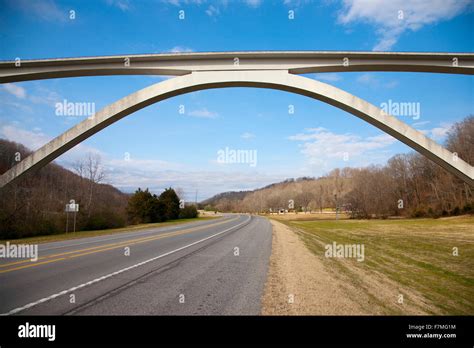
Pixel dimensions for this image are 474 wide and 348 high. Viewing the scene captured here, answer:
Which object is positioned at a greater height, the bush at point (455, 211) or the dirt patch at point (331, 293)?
the dirt patch at point (331, 293)

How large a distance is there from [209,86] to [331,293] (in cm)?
832

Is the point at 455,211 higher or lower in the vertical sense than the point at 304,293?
lower

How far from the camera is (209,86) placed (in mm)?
9695

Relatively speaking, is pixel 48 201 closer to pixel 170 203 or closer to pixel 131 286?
pixel 131 286

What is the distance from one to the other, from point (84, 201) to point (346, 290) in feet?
102

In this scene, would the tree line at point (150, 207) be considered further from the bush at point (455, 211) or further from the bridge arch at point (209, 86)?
the bush at point (455, 211)

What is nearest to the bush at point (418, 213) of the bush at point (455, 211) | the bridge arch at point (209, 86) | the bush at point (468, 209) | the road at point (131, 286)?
the bush at point (455, 211)

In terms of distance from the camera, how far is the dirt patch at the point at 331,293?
4.12 meters

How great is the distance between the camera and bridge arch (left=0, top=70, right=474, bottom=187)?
8984 millimetres

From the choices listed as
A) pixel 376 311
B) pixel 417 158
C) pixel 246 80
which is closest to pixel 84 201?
pixel 246 80

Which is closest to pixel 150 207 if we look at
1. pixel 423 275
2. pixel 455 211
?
pixel 423 275

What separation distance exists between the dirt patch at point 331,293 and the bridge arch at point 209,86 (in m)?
5.62

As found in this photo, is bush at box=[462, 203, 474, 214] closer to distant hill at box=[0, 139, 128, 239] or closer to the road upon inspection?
the road

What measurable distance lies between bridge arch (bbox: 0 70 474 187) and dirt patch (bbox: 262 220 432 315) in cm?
562
